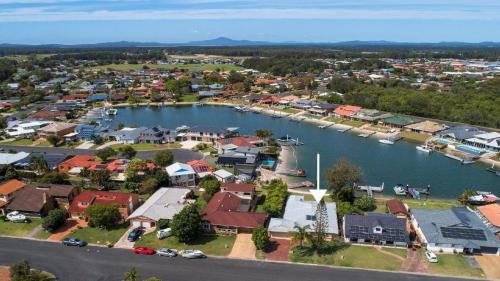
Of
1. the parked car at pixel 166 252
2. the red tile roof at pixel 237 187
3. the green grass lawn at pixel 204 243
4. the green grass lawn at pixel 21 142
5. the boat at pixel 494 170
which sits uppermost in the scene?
the red tile roof at pixel 237 187

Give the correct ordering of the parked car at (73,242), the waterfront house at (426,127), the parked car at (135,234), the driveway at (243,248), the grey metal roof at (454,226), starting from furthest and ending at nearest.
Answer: the waterfront house at (426,127) → the parked car at (135,234) → the parked car at (73,242) → the grey metal roof at (454,226) → the driveway at (243,248)

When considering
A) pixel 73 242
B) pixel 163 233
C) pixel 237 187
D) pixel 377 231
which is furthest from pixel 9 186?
pixel 377 231

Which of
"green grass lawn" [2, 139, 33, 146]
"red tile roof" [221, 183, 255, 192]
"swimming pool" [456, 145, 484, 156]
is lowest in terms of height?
"green grass lawn" [2, 139, 33, 146]

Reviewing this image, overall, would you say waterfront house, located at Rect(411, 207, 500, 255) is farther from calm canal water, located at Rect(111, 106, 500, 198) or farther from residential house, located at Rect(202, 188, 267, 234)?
residential house, located at Rect(202, 188, 267, 234)

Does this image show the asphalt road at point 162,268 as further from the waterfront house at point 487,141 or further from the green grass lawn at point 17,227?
the waterfront house at point 487,141

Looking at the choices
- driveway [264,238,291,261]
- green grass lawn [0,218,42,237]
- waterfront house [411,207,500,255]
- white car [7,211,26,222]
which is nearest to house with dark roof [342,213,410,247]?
waterfront house [411,207,500,255]

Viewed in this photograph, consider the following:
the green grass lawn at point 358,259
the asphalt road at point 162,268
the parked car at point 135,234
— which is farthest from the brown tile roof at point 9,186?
the green grass lawn at point 358,259
